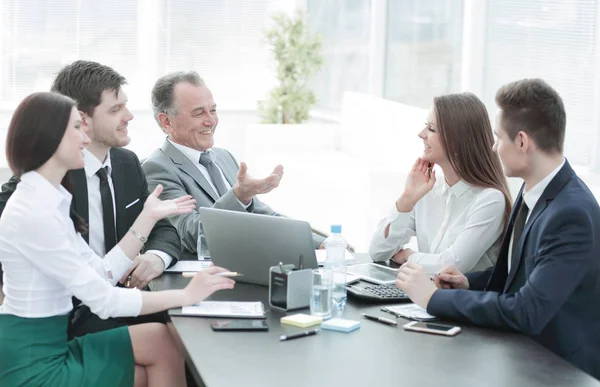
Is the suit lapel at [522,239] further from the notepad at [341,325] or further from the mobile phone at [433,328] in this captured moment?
the notepad at [341,325]

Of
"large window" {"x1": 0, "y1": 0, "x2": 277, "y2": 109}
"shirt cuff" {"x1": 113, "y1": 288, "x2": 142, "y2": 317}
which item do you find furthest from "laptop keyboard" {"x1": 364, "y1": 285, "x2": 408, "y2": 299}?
"large window" {"x1": 0, "y1": 0, "x2": 277, "y2": 109}

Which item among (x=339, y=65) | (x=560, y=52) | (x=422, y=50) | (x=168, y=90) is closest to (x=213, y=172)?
(x=168, y=90)

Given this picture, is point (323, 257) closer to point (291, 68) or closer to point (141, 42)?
point (291, 68)

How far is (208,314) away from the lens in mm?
2418

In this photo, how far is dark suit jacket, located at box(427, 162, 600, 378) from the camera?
7.47 ft

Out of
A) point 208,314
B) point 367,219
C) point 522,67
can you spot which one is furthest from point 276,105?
point 208,314

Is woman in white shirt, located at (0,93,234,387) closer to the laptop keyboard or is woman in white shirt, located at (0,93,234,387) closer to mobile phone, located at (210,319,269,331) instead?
mobile phone, located at (210,319,269,331)

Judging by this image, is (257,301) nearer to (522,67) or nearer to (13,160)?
(13,160)

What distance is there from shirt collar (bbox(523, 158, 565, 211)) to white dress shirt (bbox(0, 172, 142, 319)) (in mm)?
1168

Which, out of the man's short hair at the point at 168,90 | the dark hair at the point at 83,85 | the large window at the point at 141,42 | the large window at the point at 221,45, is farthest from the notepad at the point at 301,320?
the large window at the point at 221,45

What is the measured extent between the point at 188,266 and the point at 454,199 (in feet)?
3.29

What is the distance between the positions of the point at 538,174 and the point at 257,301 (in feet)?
2.99

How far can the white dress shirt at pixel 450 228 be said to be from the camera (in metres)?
2.99

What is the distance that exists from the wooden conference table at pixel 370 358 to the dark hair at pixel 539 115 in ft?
1.91
